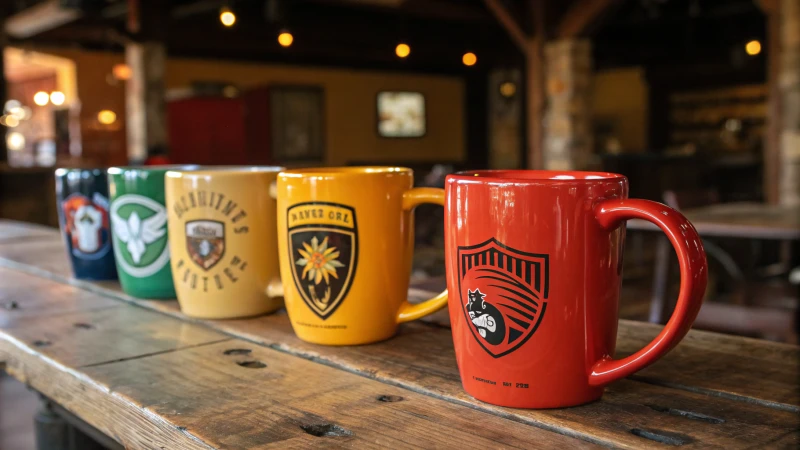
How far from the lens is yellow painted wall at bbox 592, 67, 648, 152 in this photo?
1427cm

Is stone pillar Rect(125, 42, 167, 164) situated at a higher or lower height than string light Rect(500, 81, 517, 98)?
lower

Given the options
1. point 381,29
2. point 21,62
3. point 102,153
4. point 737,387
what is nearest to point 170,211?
point 737,387

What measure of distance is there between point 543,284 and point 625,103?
48.7 ft

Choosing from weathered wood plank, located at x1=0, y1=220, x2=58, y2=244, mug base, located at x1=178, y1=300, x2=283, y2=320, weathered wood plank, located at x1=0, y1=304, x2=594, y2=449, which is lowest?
weathered wood plank, located at x1=0, y1=304, x2=594, y2=449

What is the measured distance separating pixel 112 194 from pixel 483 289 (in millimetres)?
593

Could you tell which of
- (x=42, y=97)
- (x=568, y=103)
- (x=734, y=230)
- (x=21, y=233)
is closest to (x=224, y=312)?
(x=21, y=233)

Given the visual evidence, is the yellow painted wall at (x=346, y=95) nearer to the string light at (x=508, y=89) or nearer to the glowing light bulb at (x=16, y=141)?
the string light at (x=508, y=89)

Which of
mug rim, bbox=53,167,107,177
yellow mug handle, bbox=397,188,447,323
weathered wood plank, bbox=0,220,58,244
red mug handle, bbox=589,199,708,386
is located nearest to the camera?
red mug handle, bbox=589,199,708,386

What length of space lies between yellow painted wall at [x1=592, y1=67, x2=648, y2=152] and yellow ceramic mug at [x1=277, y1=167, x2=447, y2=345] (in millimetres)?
14074

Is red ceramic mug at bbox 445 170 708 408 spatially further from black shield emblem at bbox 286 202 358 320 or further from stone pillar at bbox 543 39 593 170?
stone pillar at bbox 543 39 593 170

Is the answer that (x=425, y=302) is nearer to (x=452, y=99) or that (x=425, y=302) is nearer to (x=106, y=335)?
(x=106, y=335)

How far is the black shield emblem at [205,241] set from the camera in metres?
0.79

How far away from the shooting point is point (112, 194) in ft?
3.06

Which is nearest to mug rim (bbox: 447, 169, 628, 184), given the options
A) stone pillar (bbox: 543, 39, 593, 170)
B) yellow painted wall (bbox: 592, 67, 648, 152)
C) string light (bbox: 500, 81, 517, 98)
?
stone pillar (bbox: 543, 39, 593, 170)
